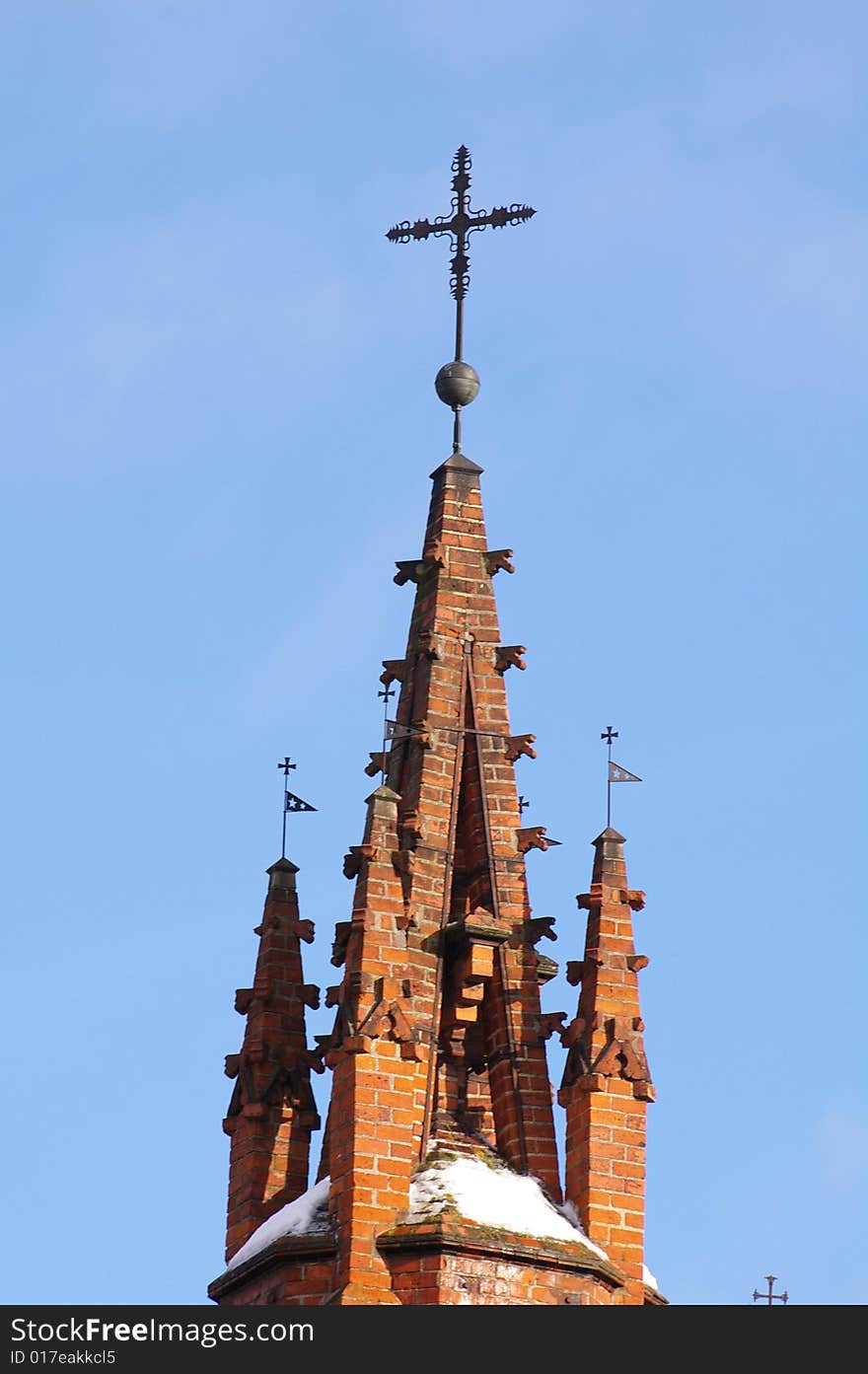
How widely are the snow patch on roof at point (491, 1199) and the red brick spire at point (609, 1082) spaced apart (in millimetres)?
334

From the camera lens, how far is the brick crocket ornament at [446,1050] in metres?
43.0

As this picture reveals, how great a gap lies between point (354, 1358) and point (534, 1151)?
7253 mm

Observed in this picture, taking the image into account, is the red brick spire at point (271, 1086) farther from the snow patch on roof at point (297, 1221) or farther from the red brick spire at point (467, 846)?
the red brick spire at point (467, 846)

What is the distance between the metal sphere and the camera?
49.1 meters

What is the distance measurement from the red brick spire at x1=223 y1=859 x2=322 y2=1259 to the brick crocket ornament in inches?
0.9

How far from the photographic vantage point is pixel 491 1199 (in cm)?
4356

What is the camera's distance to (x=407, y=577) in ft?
158

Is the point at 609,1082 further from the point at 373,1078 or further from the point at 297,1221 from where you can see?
the point at 297,1221

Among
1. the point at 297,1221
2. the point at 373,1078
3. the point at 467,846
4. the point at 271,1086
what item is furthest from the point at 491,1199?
the point at 467,846

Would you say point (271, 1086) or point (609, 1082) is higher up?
point (271, 1086)

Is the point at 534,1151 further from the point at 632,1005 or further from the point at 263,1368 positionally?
the point at 263,1368

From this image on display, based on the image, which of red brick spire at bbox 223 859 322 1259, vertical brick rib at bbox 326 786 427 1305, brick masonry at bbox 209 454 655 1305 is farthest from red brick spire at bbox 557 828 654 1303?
red brick spire at bbox 223 859 322 1259

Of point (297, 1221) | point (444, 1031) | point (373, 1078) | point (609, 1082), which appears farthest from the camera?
point (444, 1031)

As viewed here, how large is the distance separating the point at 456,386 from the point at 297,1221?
1042 cm
